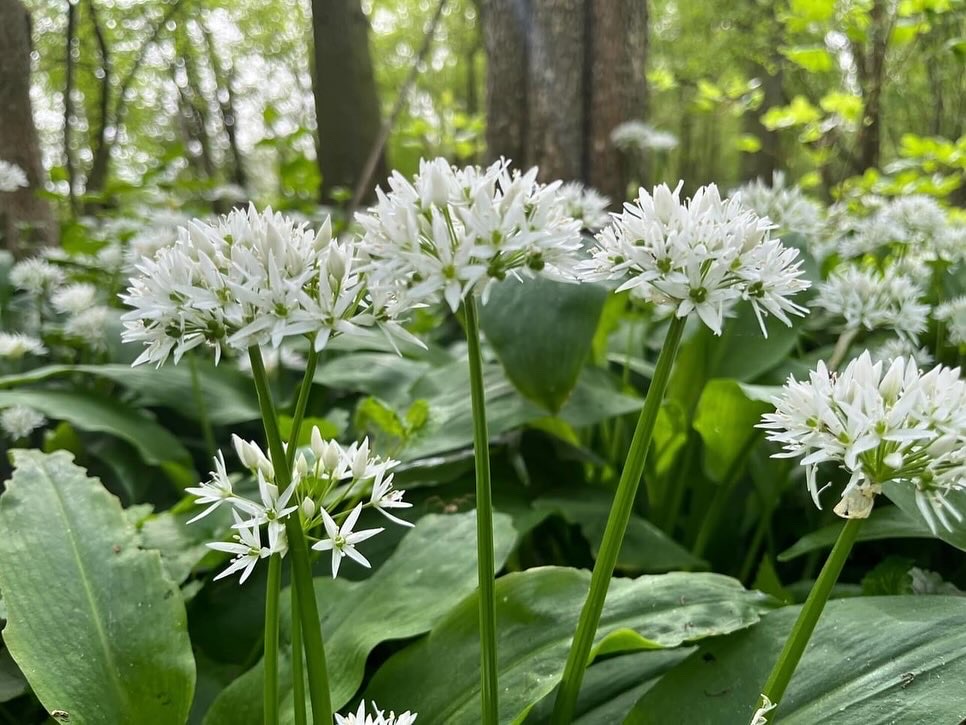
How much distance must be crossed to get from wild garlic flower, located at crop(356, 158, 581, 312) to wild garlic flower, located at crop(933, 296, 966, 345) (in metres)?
1.62

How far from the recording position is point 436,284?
0.79 metres

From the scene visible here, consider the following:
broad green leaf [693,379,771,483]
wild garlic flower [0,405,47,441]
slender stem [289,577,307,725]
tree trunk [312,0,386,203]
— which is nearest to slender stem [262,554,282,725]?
slender stem [289,577,307,725]

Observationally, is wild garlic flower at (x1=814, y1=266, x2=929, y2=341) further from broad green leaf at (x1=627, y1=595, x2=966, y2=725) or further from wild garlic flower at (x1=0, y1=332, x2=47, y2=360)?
wild garlic flower at (x1=0, y1=332, x2=47, y2=360)

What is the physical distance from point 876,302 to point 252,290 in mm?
1660

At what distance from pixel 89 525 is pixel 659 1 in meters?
11.0

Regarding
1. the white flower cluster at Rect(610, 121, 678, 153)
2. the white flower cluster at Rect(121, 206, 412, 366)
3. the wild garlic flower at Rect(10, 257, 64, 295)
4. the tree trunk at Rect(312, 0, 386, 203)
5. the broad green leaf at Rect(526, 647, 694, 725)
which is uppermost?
the tree trunk at Rect(312, 0, 386, 203)

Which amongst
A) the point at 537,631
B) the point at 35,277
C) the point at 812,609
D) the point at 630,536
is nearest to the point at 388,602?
the point at 537,631

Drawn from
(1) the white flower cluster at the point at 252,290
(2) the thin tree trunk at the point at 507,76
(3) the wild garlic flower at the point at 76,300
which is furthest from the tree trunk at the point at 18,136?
(1) the white flower cluster at the point at 252,290

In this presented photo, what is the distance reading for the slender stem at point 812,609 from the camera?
0.79 metres

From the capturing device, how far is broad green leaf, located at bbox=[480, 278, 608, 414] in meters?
1.68

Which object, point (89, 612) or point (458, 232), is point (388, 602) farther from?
point (458, 232)

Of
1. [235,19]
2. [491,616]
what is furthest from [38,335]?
[235,19]

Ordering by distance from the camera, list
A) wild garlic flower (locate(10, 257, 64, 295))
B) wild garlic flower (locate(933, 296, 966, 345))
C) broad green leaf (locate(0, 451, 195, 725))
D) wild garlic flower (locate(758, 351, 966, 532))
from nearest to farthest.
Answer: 1. wild garlic flower (locate(758, 351, 966, 532))
2. broad green leaf (locate(0, 451, 195, 725))
3. wild garlic flower (locate(933, 296, 966, 345))
4. wild garlic flower (locate(10, 257, 64, 295))

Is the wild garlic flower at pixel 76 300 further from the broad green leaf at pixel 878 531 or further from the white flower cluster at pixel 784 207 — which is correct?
the broad green leaf at pixel 878 531
